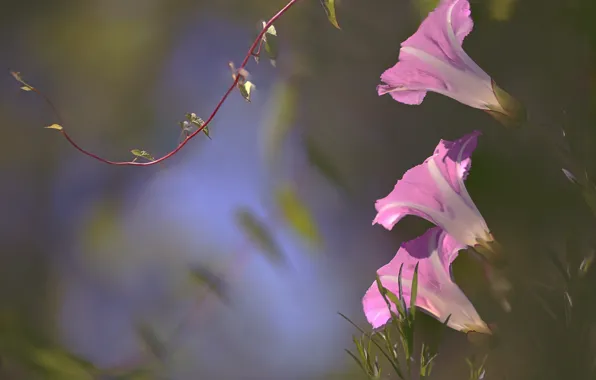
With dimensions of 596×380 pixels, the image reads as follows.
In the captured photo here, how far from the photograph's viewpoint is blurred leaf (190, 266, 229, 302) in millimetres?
772

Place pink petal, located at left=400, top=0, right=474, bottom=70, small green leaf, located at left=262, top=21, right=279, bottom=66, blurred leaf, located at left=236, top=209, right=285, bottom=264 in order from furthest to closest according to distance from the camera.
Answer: blurred leaf, located at left=236, top=209, right=285, bottom=264
small green leaf, located at left=262, top=21, right=279, bottom=66
pink petal, located at left=400, top=0, right=474, bottom=70

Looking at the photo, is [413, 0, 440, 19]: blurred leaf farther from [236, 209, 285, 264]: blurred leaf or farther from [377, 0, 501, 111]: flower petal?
[236, 209, 285, 264]: blurred leaf

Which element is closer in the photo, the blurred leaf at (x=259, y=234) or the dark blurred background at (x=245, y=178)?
the dark blurred background at (x=245, y=178)

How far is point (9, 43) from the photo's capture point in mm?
871

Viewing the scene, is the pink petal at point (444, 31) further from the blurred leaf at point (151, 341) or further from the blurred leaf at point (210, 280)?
the blurred leaf at point (151, 341)

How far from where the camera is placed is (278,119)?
0.78 meters

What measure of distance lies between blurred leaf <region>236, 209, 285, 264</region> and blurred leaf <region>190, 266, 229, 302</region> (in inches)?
2.9

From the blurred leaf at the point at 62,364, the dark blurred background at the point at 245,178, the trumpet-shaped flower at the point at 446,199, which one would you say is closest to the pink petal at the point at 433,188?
the trumpet-shaped flower at the point at 446,199

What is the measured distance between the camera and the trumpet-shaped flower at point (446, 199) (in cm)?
56

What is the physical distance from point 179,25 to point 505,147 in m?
0.50

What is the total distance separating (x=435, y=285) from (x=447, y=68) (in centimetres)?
22

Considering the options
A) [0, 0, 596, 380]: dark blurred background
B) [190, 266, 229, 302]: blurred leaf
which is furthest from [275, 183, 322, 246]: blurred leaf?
[190, 266, 229, 302]: blurred leaf

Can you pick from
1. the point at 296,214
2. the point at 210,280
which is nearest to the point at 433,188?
the point at 296,214

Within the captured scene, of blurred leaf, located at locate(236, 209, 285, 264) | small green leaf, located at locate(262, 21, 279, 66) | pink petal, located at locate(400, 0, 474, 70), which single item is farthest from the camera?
blurred leaf, located at locate(236, 209, 285, 264)
